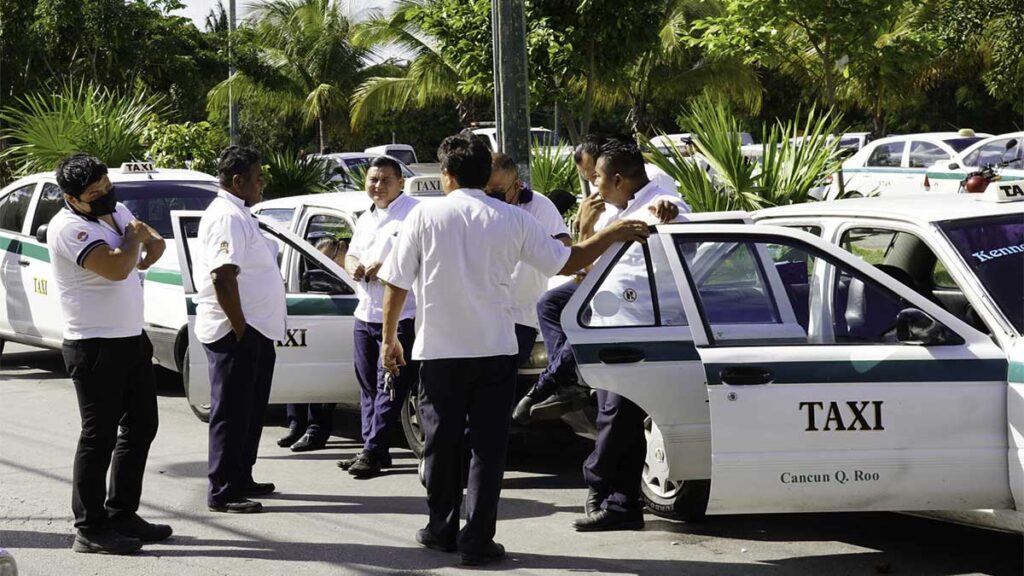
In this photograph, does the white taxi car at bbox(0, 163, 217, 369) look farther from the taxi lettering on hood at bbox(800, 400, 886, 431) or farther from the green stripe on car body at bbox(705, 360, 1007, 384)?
the taxi lettering on hood at bbox(800, 400, 886, 431)

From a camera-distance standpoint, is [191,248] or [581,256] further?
[191,248]

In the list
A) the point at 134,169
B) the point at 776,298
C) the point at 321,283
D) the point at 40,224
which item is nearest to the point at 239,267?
the point at 321,283

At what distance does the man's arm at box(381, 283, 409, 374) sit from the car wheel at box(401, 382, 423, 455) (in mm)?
1796

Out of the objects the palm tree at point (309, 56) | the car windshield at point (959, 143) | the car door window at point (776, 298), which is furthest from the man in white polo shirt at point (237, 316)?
the palm tree at point (309, 56)

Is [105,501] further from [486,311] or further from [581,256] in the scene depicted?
[581,256]

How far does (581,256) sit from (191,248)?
370 cm

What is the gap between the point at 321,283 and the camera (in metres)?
8.59

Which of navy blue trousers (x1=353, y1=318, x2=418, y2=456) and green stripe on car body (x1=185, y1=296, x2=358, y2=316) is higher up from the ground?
green stripe on car body (x1=185, y1=296, x2=358, y2=316)

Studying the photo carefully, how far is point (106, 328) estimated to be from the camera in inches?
243

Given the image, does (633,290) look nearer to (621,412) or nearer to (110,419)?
(621,412)

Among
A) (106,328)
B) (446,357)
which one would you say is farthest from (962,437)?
(106,328)

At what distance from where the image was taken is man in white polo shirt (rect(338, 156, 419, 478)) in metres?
7.75

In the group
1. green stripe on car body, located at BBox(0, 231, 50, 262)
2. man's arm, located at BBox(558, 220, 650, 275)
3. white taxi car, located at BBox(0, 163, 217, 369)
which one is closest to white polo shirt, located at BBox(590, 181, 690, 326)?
man's arm, located at BBox(558, 220, 650, 275)

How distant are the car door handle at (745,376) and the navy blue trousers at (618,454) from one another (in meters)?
0.83
